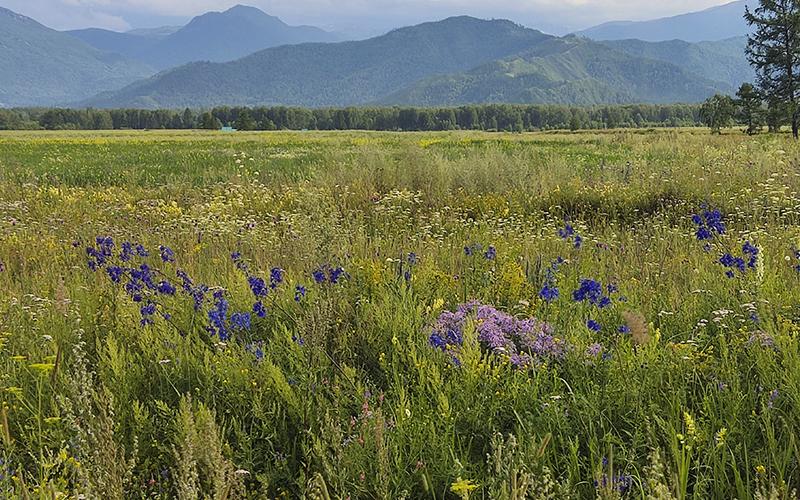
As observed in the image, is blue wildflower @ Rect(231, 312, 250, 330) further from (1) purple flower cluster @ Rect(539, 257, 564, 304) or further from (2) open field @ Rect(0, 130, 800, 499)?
(1) purple flower cluster @ Rect(539, 257, 564, 304)

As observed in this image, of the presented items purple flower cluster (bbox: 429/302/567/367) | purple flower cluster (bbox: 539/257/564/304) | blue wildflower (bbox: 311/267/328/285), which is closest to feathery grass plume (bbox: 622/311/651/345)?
purple flower cluster (bbox: 429/302/567/367)

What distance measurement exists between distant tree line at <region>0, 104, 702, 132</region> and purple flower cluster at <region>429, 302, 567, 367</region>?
344 ft

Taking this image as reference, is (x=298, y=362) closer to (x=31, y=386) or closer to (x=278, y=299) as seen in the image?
(x=278, y=299)

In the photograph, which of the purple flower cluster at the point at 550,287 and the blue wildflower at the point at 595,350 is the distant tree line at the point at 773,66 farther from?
the blue wildflower at the point at 595,350

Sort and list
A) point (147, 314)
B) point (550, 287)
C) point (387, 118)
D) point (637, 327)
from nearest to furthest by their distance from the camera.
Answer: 1. point (637, 327)
2. point (147, 314)
3. point (550, 287)
4. point (387, 118)

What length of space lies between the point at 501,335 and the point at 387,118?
127 metres

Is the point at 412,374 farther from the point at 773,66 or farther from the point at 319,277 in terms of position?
the point at 773,66

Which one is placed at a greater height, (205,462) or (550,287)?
(550,287)

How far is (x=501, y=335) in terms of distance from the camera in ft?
9.45

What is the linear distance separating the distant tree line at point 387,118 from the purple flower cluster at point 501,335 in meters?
105

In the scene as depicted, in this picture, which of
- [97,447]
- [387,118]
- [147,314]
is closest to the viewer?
[97,447]

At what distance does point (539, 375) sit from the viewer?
240cm

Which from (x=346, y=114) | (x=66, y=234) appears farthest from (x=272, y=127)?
(x=66, y=234)

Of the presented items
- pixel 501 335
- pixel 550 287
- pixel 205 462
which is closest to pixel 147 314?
pixel 205 462
